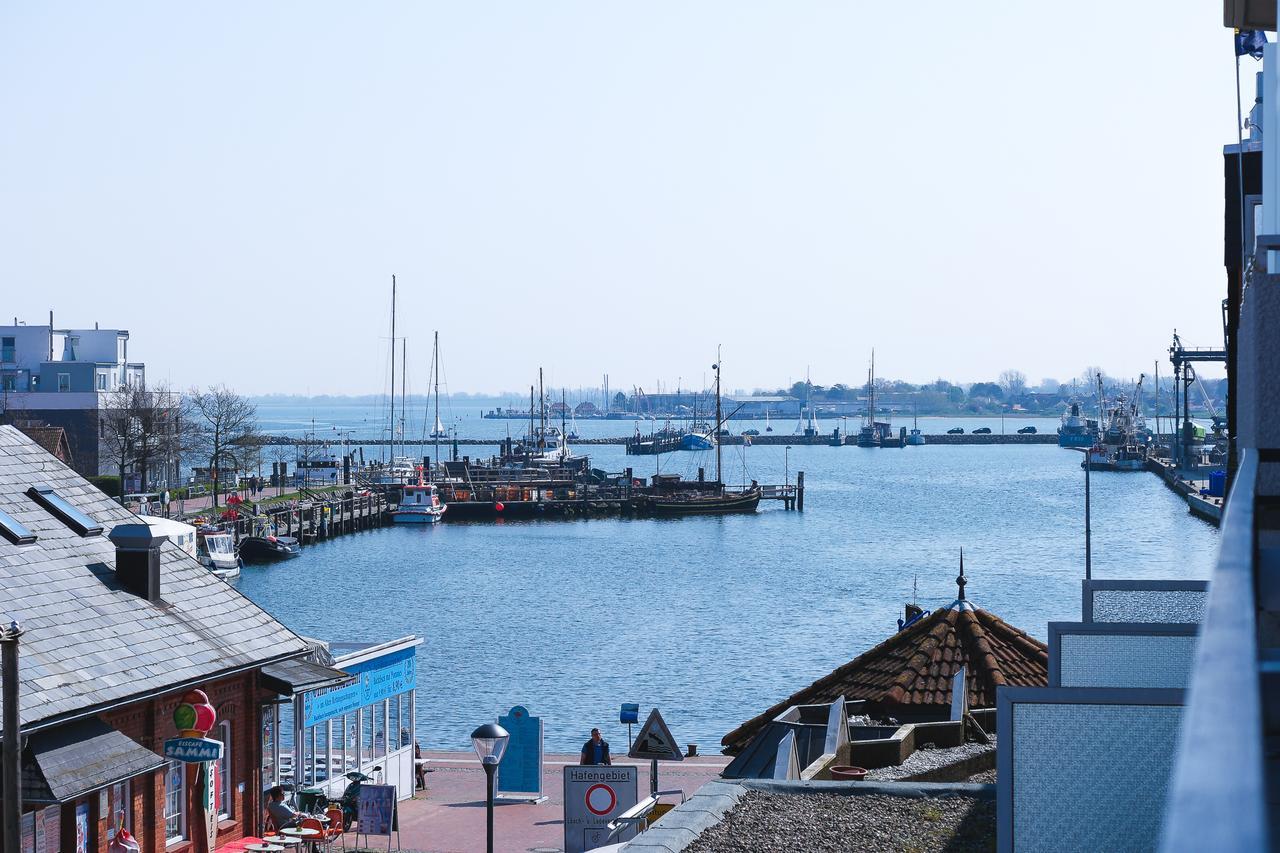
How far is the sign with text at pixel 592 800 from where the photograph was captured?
19125 mm

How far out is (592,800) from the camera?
19.2 m

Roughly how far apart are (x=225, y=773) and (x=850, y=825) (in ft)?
42.5

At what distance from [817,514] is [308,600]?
192ft

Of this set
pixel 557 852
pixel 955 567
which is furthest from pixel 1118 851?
pixel 955 567

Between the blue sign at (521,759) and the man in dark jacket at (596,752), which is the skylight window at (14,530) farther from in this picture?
the blue sign at (521,759)

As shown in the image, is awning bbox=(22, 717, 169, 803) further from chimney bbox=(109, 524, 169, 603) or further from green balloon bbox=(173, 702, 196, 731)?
chimney bbox=(109, 524, 169, 603)

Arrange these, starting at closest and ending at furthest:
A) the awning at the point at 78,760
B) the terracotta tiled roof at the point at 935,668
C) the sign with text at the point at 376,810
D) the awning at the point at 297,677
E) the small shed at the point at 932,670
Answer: the awning at the point at 78,760
the small shed at the point at 932,670
the terracotta tiled roof at the point at 935,668
the awning at the point at 297,677
the sign with text at the point at 376,810

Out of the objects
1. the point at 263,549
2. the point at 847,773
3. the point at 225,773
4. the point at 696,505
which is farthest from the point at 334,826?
the point at 696,505

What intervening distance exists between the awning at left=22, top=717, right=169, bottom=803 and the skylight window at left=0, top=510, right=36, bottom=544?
318 cm

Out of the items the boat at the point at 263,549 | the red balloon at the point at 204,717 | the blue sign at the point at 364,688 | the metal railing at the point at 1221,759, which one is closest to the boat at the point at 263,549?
the boat at the point at 263,549

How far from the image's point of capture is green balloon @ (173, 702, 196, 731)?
753 inches

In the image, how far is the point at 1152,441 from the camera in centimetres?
19250

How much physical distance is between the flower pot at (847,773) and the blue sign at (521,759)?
12.6m

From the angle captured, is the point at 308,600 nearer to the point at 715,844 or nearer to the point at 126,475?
the point at 126,475
